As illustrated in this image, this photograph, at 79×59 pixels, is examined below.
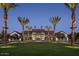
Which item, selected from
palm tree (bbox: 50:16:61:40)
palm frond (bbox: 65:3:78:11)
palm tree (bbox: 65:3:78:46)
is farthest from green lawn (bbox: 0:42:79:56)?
palm frond (bbox: 65:3:78:11)

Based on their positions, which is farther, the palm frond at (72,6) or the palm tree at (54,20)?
the palm tree at (54,20)

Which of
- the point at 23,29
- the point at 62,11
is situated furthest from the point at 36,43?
the point at 62,11

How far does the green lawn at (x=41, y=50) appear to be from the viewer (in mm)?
6086

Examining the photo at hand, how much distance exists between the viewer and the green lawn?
6086mm

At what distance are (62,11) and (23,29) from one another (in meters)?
0.78

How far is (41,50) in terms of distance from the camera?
615 centimetres

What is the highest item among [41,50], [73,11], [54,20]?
[73,11]

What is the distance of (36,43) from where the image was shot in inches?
243

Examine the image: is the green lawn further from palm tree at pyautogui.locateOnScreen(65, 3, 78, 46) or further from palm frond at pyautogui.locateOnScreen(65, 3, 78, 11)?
palm frond at pyautogui.locateOnScreen(65, 3, 78, 11)

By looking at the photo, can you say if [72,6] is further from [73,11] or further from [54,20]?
[54,20]

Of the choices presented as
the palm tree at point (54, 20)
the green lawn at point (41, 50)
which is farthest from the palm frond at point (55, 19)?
the green lawn at point (41, 50)

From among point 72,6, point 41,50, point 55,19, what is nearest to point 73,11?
point 72,6

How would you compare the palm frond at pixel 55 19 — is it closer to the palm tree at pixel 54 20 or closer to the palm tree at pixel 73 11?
the palm tree at pixel 54 20

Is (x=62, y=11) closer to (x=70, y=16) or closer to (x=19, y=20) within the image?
(x=70, y=16)
